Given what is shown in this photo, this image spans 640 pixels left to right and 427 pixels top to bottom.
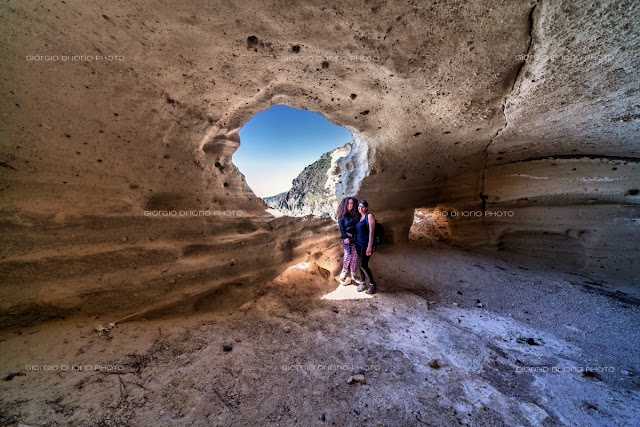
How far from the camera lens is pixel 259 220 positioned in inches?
158

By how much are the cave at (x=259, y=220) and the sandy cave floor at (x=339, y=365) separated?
0.02 metres

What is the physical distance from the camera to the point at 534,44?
2266 mm

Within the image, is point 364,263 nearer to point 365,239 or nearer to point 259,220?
point 365,239

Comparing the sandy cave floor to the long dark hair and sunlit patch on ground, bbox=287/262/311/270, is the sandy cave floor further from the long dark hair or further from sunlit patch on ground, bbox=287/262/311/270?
the long dark hair

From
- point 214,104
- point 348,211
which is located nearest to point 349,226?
point 348,211

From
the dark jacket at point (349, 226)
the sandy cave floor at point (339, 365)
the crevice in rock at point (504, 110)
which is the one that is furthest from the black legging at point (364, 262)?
the crevice in rock at point (504, 110)

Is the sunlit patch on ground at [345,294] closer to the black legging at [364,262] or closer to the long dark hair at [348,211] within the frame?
the black legging at [364,262]

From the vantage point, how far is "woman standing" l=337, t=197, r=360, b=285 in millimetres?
4465

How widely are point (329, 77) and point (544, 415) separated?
12.8 feet

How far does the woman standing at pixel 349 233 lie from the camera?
4.46 m

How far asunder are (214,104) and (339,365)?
3.43 meters

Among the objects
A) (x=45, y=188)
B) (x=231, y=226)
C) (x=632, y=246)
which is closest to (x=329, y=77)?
(x=231, y=226)

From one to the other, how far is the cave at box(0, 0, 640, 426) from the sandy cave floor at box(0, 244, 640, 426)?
2cm

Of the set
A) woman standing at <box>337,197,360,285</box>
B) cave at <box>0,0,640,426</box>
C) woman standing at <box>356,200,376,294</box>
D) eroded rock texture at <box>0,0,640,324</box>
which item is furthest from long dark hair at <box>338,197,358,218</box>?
cave at <box>0,0,640,426</box>
